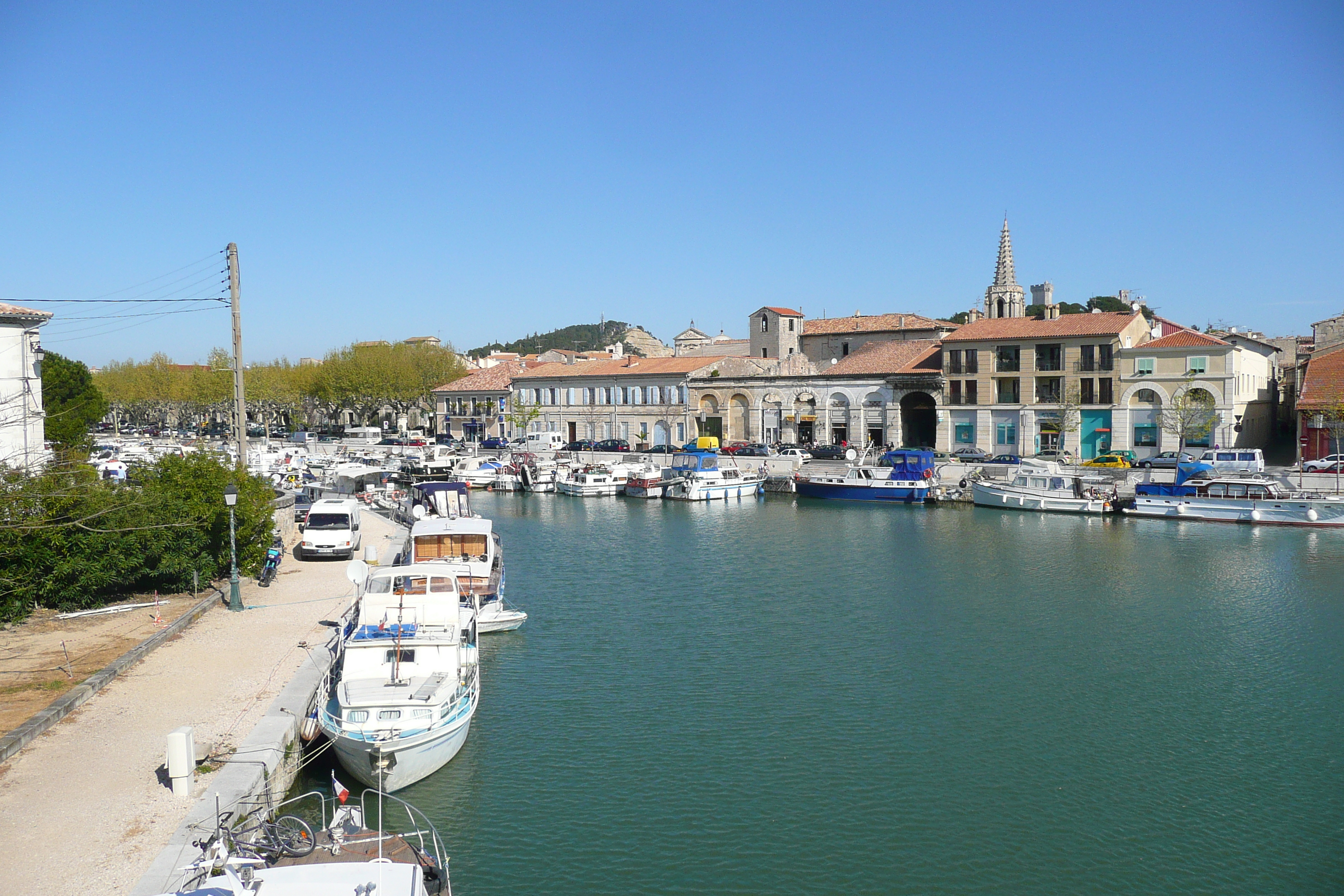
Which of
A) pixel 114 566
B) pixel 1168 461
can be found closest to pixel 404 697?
pixel 114 566

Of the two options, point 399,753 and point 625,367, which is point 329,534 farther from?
point 625,367

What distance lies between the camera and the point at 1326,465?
4762 cm

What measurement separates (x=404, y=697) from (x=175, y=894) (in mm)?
5687

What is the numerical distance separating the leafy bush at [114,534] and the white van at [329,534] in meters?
3.44

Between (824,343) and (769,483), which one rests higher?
(824,343)

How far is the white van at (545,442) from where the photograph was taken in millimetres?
73250

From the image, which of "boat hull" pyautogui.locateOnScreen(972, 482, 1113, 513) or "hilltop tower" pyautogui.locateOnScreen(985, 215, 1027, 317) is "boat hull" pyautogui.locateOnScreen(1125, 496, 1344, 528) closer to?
"boat hull" pyautogui.locateOnScreen(972, 482, 1113, 513)

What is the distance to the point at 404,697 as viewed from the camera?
1543 cm

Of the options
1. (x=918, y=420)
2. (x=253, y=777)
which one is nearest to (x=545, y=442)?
(x=918, y=420)

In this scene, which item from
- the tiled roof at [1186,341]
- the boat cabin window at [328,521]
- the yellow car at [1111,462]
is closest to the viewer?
the boat cabin window at [328,521]

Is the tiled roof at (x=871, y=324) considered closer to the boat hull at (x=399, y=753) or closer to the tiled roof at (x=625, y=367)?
the tiled roof at (x=625, y=367)

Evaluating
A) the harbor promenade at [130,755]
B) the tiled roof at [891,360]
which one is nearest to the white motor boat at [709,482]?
the tiled roof at [891,360]

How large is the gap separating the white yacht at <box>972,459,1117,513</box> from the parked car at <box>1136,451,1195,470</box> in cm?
464

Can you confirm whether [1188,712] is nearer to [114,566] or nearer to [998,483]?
[114,566]
